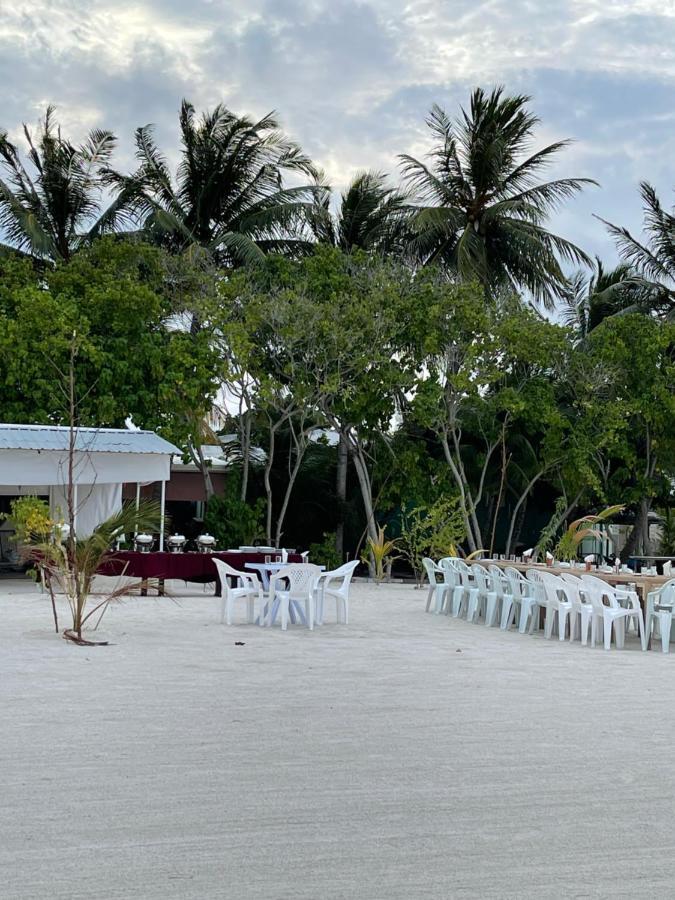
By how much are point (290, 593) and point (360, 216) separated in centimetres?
Answer: 1617

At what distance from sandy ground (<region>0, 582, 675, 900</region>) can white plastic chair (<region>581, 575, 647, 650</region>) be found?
963 millimetres

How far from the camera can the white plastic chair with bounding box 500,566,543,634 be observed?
14.2m

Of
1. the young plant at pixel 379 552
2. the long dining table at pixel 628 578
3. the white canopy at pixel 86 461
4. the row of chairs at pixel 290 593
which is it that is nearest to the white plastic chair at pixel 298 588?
the row of chairs at pixel 290 593

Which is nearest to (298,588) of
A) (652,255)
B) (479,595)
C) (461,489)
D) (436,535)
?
(479,595)

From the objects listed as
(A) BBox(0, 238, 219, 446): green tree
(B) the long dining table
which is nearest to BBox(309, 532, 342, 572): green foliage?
(A) BBox(0, 238, 219, 446): green tree

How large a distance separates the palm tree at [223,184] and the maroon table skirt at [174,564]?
11.1 m

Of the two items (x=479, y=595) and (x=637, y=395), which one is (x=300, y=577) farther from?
(x=637, y=395)

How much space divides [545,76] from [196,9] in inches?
257

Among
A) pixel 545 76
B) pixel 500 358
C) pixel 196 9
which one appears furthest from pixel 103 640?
pixel 500 358

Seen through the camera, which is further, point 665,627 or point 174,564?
point 174,564

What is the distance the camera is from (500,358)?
24734 millimetres

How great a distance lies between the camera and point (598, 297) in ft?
95.8

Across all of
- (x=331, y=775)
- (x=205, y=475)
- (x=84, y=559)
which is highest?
(x=205, y=475)

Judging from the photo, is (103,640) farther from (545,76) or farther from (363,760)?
(545,76)
